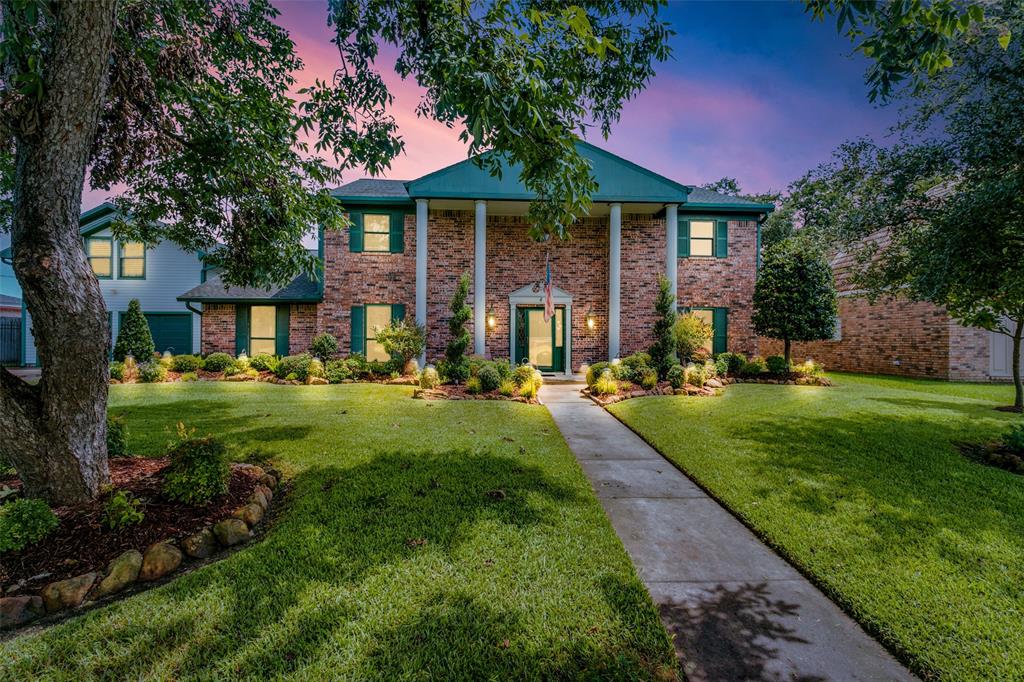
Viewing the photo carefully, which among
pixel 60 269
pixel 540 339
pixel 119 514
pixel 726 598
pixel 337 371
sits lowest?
pixel 726 598

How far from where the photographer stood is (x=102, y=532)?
10.00 ft

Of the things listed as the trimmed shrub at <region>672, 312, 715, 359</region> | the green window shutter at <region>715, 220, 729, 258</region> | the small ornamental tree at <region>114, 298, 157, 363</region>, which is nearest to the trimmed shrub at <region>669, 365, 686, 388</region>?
the trimmed shrub at <region>672, 312, 715, 359</region>

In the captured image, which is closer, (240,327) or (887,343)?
(240,327)

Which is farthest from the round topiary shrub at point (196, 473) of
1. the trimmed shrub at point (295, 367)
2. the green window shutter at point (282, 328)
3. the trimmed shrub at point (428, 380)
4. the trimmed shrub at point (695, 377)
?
the green window shutter at point (282, 328)

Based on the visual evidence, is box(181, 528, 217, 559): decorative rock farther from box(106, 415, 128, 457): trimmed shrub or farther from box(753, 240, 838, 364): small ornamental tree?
box(753, 240, 838, 364): small ornamental tree

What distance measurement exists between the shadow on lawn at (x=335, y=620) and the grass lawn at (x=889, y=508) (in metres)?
1.55

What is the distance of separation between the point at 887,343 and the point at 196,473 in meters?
20.4

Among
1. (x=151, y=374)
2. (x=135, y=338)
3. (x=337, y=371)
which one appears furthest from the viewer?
(x=135, y=338)

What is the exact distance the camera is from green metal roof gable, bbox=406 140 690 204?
40.9ft

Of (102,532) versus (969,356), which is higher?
(969,356)

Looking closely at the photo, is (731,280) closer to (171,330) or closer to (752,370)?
(752,370)

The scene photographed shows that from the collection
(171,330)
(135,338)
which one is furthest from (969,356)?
(171,330)

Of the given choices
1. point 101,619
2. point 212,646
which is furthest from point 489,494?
point 101,619

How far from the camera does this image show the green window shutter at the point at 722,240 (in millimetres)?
14312
